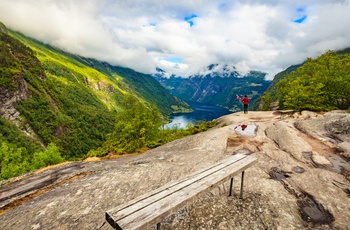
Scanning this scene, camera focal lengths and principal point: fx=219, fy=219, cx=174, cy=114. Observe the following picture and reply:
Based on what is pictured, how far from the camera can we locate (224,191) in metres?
9.30

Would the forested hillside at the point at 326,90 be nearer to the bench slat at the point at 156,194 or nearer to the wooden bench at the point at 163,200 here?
the wooden bench at the point at 163,200

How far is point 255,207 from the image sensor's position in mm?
8117

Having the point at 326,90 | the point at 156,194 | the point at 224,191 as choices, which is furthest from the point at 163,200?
the point at 326,90

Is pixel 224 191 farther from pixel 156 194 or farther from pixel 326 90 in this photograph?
pixel 326 90

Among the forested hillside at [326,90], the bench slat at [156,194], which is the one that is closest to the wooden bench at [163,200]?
the bench slat at [156,194]

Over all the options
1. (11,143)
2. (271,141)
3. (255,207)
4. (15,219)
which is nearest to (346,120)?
(271,141)

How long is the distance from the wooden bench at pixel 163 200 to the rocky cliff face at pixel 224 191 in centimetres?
157

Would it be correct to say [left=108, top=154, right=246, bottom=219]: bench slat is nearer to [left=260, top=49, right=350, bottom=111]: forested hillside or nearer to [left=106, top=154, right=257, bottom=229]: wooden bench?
[left=106, top=154, right=257, bottom=229]: wooden bench

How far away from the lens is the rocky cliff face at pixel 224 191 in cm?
766

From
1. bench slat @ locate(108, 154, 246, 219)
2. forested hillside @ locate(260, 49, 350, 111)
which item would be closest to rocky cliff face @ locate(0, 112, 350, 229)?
bench slat @ locate(108, 154, 246, 219)

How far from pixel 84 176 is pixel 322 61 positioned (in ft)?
152

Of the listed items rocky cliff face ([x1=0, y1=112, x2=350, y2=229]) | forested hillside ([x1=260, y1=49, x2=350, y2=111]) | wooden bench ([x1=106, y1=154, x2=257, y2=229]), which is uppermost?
forested hillside ([x1=260, y1=49, x2=350, y2=111])

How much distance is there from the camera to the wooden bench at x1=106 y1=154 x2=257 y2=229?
4922 mm

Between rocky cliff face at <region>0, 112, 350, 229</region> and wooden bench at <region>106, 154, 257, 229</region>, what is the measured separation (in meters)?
1.57
